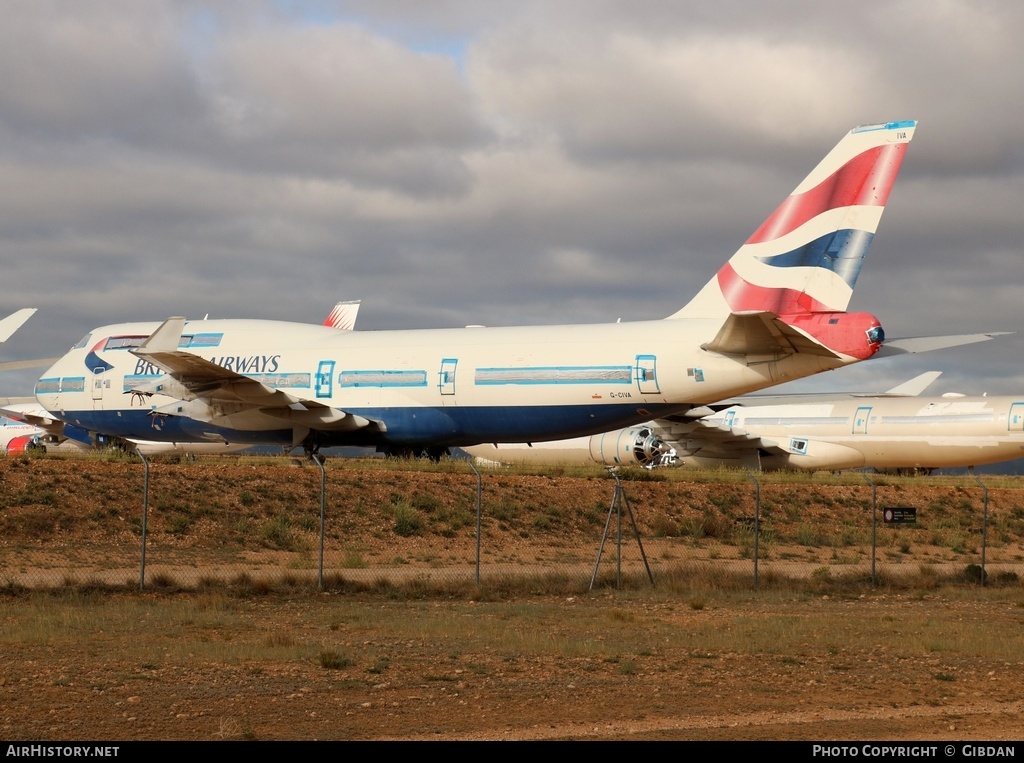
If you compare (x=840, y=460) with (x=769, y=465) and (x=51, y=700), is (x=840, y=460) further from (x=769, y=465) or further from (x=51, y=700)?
(x=51, y=700)

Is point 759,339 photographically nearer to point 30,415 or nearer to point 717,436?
point 717,436

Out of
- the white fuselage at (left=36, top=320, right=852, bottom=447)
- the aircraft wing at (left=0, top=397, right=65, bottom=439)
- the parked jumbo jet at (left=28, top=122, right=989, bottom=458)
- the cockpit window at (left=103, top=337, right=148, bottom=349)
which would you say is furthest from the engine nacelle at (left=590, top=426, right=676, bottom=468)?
the aircraft wing at (left=0, top=397, right=65, bottom=439)

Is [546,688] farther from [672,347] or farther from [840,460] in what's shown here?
[840,460]

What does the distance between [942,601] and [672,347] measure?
30.7 ft

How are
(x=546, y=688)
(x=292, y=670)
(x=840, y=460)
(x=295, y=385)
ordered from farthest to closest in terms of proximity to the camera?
(x=840, y=460) < (x=295, y=385) < (x=292, y=670) < (x=546, y=688)

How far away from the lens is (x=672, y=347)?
27406 mm

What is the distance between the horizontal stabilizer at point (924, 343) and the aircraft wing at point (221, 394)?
42.2 ft

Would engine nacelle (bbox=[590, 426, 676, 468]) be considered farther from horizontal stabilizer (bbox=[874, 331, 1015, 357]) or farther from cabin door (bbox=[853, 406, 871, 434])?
horizontal stabilizer (bbox=[874, 331, 1015, 357])

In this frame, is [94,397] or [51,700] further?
[94,397]

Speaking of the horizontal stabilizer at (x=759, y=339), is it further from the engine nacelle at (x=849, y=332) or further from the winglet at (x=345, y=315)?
the winglet at (x=345, y=315)

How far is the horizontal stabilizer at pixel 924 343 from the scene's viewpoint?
2355 cm

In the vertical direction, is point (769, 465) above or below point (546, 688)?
above
